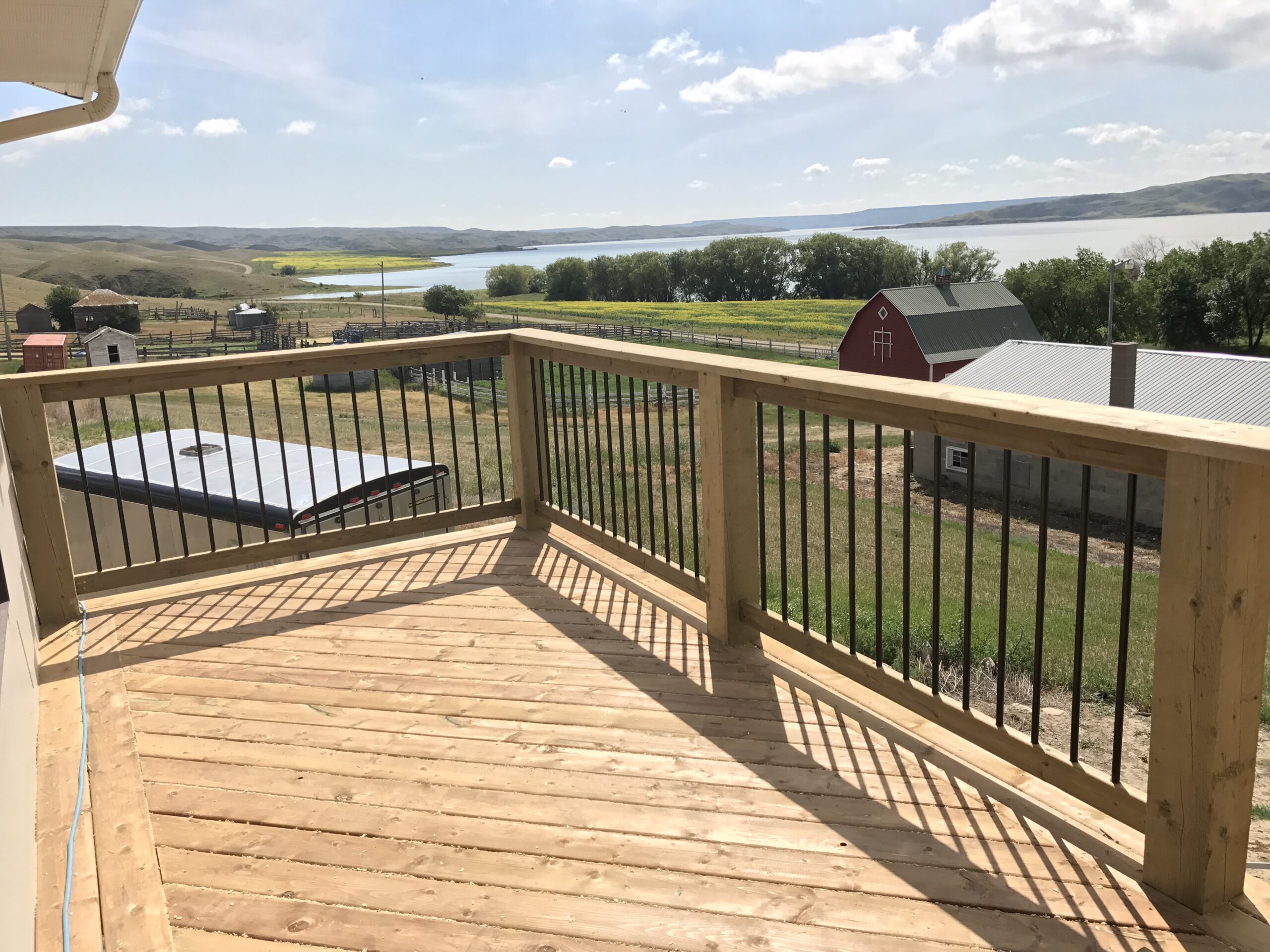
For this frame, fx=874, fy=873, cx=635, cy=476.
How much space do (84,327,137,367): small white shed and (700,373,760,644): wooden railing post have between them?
3107 centimetres

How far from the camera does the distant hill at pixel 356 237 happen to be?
63.9 metres

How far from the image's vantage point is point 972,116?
143250 mm

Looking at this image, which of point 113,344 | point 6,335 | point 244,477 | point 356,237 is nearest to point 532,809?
point 244,477

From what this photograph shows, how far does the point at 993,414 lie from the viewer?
1.85 m

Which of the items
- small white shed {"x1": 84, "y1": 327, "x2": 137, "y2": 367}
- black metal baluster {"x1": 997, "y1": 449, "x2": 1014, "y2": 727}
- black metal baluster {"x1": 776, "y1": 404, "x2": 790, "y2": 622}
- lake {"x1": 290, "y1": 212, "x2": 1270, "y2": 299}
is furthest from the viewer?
lake {"x1": 290, "y1": 212, "x2": 1270, "y2": 299}

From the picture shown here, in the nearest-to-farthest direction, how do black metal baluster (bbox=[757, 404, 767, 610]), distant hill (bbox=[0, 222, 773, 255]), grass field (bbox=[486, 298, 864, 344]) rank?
black metal baluster (bbox=[757, 404, 767, 610])
grass field (bbox=[486, 298, 864, 344])
distant hill (bbox=[0, 222, 773, 255])

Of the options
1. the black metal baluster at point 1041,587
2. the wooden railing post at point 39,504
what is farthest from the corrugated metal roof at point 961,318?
the black metal baluster at point 1041,587

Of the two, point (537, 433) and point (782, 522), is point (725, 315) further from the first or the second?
point (782, 522)

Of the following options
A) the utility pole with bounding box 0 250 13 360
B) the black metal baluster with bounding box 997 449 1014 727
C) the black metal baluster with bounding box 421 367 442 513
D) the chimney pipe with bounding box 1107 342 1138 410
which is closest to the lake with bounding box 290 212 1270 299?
the utility pole with bounding box 0 250 13 360

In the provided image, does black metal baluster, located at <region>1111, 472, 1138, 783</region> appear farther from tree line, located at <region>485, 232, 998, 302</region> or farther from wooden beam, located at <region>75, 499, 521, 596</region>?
tree line, located at <region>485, 232, 998, 302</region>

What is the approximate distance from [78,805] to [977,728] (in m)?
2.23

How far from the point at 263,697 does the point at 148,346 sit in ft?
139

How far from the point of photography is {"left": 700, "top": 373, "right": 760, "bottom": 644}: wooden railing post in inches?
111

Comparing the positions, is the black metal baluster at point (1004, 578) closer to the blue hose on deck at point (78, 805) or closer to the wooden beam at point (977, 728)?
the wooden beam at point (977, 728)
